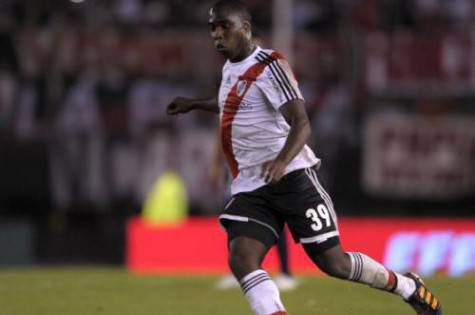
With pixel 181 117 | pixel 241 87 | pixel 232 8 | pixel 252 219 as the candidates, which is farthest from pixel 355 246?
pixel 232 8

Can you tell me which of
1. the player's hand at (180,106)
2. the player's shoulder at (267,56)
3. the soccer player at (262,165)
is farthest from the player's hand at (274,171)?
the player's hand at (180,106)

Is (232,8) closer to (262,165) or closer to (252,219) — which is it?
(262,165)

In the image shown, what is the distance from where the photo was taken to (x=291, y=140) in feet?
24.7

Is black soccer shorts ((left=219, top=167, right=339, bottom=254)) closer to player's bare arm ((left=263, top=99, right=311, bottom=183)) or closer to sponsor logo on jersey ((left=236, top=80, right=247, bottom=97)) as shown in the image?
player's bare arm ((left=263, top=99, right=311, bottom=183))

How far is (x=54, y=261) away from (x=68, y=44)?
297cm

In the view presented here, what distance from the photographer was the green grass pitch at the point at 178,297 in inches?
396

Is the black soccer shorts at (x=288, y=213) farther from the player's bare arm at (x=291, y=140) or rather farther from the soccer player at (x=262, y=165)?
the player's bare arm at (x=291, y=140)

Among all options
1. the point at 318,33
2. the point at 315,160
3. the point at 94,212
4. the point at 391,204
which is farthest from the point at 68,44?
the point at 315,160

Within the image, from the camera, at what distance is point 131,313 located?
9.90 metres

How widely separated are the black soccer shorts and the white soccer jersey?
0.25ft

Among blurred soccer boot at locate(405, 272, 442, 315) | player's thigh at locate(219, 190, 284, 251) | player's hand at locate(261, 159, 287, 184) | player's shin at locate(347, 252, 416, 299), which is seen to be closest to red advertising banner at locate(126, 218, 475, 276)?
blurred soccer boot at locate(405, 272, 442, 315)

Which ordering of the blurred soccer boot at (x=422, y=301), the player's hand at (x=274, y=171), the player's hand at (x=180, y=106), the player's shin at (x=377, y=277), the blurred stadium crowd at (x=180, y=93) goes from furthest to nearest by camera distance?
the blurred stadium crowd at (x=180, y=93)
the player's hand at (x=180, y=106)
the blurred soccer boot at (x=422, y=301)
the player's shin at (x=377, y=277)
the player's hand at (x=274, y=171)

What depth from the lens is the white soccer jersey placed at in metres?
7.77

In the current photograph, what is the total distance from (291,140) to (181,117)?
10.2 m
